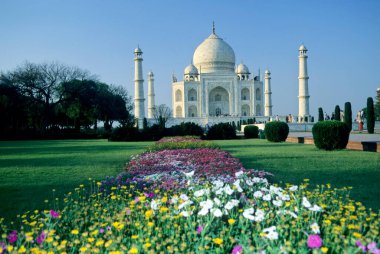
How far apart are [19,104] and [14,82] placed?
6.92 feet

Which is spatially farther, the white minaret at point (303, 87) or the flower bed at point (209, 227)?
the white minaret at point (303, 87)

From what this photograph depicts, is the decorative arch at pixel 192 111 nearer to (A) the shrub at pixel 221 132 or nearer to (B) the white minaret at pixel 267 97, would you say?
(B) the white minaret at pixel 267 97

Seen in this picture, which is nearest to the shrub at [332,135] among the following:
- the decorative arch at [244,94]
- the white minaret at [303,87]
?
the white minaret at [303,87]

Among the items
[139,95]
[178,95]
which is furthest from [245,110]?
[139,95]

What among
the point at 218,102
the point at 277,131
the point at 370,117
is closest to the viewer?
the point at 277,131

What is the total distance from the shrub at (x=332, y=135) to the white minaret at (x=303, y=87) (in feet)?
95.7

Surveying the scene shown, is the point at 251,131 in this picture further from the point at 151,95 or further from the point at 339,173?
the point at 151,95

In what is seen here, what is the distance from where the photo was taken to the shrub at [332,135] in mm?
12578

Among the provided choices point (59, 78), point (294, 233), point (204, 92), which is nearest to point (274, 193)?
point (294, 233)

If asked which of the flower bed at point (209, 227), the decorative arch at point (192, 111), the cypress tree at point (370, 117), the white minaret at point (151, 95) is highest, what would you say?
the white minaret at point (151, 95)

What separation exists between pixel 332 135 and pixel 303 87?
29.5 m

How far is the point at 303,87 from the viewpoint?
4103cm

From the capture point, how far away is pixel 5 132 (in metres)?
29.6

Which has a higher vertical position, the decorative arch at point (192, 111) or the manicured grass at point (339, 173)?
the decorative arch at point (192, 111)
